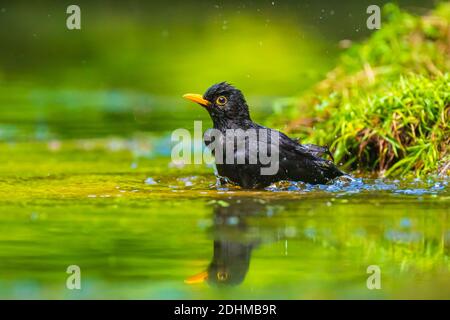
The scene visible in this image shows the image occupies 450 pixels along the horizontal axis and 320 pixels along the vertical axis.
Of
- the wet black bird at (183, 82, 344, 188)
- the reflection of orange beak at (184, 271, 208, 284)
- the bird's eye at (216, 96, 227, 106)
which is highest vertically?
the bird's eye at (216, 96, 227, 106)

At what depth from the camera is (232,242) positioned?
21.5 feet

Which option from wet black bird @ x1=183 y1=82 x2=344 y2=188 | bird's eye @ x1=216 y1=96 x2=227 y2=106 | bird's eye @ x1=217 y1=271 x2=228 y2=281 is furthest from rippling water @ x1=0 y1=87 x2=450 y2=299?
bird's eye @ x1=216 y1=96 x2=227 y2=106

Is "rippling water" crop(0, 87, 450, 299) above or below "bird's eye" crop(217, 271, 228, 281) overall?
above

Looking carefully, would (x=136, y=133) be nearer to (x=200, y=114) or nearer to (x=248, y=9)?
(x=200, y=114)

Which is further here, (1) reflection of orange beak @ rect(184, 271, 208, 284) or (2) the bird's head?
(2) the bird's head

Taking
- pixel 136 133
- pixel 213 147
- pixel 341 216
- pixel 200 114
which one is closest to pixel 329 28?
pixel 200 114

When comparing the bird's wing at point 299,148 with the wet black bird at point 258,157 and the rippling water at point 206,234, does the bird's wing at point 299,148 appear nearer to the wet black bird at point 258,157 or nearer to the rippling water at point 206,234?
the wet black bird at point 258,157

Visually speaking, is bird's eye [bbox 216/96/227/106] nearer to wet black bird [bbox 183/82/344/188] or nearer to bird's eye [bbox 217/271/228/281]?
wet black bird [bbox 183/82/344/188]

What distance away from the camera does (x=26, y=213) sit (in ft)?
25.3

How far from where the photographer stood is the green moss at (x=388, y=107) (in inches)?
384

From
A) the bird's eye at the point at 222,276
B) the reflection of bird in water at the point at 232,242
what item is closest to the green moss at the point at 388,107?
the reflection of bird in water at the point at 232,242

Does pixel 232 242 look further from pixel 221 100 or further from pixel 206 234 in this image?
pixel 221 100

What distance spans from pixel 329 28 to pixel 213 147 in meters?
14.4

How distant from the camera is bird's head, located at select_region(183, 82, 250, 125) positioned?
29.8ft
